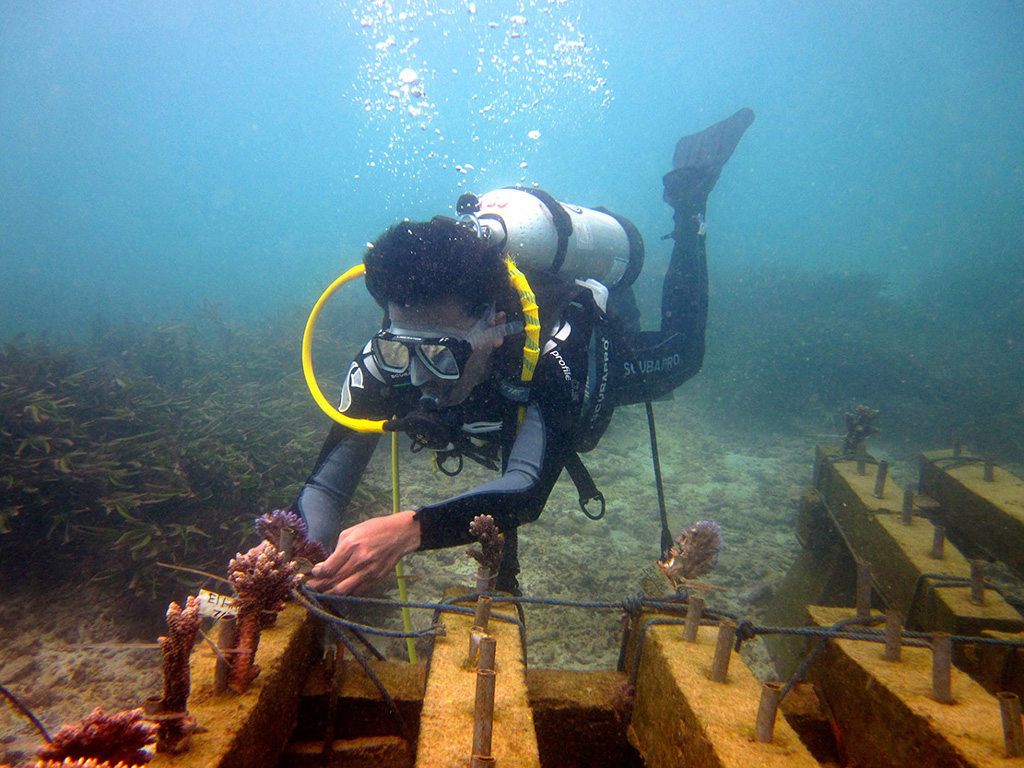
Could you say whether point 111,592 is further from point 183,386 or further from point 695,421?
point 695,421

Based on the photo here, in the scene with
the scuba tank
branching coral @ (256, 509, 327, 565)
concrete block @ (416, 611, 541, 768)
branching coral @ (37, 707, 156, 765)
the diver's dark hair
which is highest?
the scuba tank

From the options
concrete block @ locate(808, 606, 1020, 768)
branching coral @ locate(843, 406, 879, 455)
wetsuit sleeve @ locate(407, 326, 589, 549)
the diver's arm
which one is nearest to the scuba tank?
wetsuit sleeve @ locate(407, 326, 589, 549)

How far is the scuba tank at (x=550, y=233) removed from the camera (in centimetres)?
336

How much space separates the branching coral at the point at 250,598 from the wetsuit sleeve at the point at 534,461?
77cm

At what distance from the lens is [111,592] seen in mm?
3455

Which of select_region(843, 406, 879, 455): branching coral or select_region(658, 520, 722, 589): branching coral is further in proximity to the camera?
select_region(843, 406, 879, 455): branching coral

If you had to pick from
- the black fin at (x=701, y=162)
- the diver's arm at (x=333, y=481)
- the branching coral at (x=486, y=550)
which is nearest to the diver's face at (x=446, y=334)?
the diver's arm at (x=333, y=481)

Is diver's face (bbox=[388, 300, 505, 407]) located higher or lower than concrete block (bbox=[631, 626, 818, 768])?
higher

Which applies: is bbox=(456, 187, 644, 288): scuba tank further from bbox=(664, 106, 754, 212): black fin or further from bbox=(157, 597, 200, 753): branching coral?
bbox=(157, 597, 200, 753): branching coral

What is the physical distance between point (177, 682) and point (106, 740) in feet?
0.46

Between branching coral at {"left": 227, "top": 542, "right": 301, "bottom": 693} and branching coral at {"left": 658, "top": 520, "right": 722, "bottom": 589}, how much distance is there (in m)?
1.57

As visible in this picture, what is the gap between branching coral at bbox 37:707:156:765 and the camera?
0.88 m

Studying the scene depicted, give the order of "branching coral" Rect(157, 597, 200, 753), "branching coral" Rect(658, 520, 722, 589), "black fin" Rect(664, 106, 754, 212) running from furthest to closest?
"black fin" Rect(664, 106, 754, 212)
"branching coral" Rect(658, 520, 722, 589)
"branching coral" Rect(157, 597, 200, 753)

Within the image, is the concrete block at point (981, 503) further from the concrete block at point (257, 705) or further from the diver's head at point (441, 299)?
the concrete block at point (257, 705)
